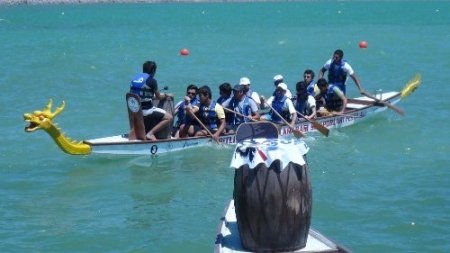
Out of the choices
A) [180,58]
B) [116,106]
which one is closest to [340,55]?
[116,106]

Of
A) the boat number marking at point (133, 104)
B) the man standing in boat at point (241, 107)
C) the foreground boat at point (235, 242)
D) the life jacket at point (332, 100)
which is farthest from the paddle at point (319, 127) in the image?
the foreground boat at point (235, 242)

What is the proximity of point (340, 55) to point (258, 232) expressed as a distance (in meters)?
11.8

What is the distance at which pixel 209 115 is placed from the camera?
1834cm

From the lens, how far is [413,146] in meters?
20.2

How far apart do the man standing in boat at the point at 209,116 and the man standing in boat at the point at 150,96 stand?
54cm

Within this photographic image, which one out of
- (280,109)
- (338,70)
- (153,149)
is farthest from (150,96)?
(338,70)

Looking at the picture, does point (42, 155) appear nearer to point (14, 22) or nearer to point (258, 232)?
point (258, 232)

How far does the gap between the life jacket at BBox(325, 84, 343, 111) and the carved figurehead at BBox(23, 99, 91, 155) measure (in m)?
6.00

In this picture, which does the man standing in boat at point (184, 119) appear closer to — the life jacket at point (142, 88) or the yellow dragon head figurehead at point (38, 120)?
the life jacket at point (142, 88)

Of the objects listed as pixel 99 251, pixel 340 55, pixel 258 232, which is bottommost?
pixel 99 251

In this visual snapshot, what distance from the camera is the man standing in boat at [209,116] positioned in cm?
1816

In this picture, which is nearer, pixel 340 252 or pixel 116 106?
pixel 340 252

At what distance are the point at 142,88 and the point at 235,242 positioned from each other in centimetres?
766

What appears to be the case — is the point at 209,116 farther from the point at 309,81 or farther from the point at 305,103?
the point at 309,81
